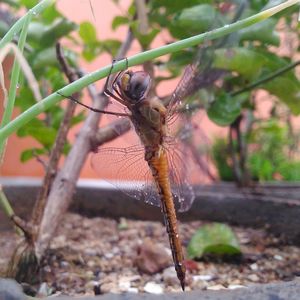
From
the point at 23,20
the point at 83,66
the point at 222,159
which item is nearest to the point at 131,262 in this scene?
the point at 23,20

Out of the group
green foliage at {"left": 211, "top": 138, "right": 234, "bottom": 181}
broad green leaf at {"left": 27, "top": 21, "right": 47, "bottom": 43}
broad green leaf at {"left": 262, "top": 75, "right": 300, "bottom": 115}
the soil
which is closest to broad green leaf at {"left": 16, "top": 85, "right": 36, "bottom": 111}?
broad green leaf at {"left": 27, "top": 21, "right": 47, "bottom": 43}

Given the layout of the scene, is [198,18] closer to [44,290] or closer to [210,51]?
[210,51]

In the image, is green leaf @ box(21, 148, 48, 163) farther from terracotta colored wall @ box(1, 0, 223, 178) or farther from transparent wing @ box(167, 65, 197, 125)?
transparent wing @ box(167, 65, 197, 125)

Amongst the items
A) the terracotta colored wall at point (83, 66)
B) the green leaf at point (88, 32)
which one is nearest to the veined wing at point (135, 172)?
the green leaf at point (88, 32)

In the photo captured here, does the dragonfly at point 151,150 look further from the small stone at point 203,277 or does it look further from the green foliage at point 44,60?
the green foliage at point 44,60

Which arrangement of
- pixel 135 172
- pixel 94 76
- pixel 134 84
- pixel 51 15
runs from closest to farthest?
pixel 94 76
pixel 134 84
pixel 135 172
pixel 51 15

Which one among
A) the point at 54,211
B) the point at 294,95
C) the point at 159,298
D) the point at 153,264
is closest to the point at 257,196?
the point at 294,95
